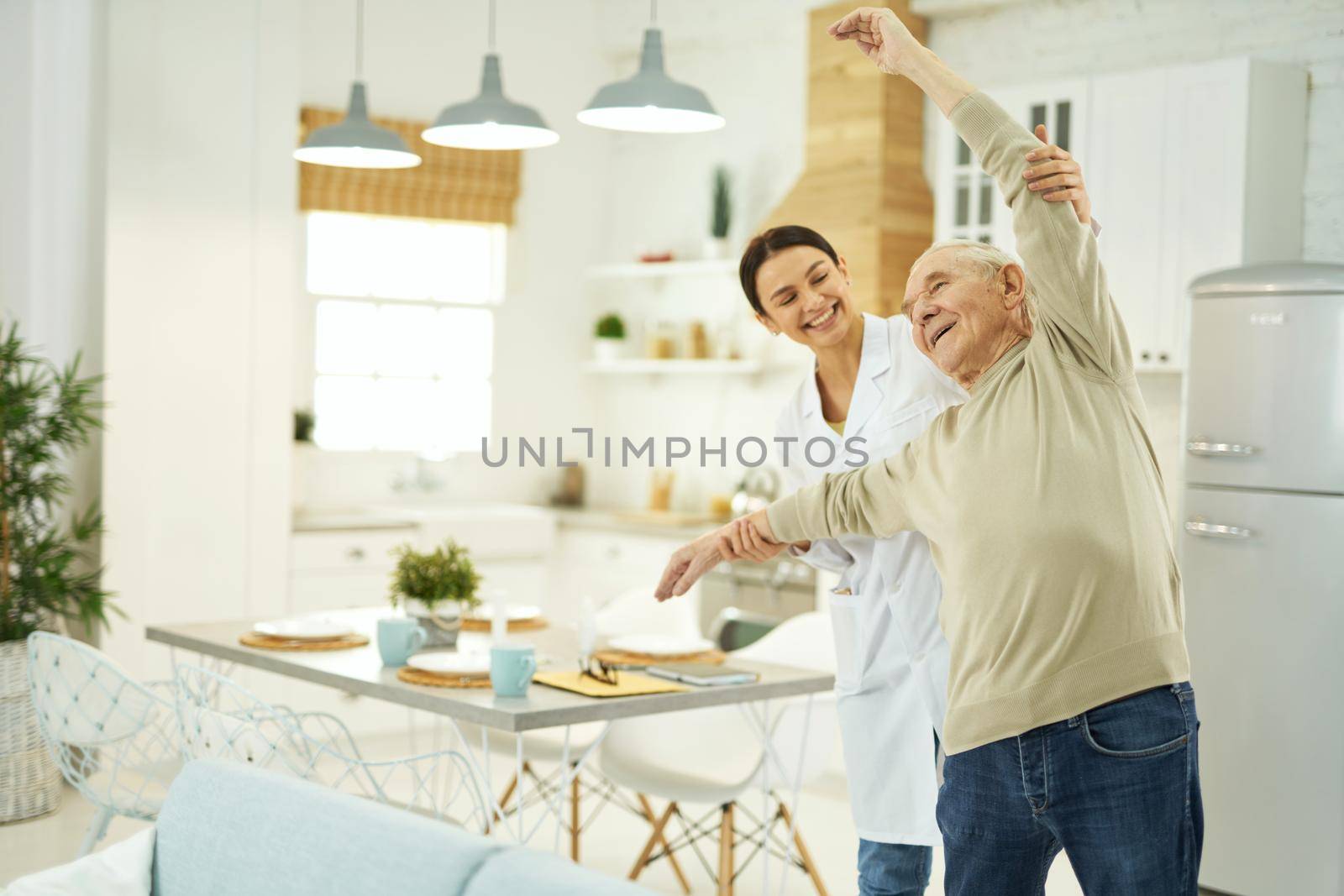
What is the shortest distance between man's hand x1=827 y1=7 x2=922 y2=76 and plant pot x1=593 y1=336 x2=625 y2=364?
4.93 metres

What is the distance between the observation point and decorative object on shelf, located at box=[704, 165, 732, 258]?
6590 mm

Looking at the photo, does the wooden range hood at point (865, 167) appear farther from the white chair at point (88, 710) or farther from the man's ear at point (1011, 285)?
the man's ear at point (1011, 285)

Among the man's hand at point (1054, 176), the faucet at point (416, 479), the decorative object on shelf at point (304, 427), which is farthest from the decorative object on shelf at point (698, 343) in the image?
the man's hand at point (1054, 176)

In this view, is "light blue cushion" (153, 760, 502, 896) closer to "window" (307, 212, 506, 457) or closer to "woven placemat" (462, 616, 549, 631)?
"woven placemat" (462, 616, 549, 631)

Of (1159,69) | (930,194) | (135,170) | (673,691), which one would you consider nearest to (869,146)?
(930,194)

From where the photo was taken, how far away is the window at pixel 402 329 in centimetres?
669

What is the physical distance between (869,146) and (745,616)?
192 centimetres

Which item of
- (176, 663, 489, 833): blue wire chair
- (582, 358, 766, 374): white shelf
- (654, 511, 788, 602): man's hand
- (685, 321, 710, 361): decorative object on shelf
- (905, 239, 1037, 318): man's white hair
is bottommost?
(176, 663, 489, 833): blue wire chair

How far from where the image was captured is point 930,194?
231 inches

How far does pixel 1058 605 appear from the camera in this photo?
5.90 ft

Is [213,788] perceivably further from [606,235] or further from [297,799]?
[606,235]

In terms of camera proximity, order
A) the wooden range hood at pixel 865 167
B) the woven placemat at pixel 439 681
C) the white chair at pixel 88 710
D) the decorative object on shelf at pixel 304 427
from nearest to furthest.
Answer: the woven placemat at pixel 439 681 → the white chair at pixel 88 710 → the wooden range hood at pixel 865 167 → the decorative object on shelf at pixel 304 427

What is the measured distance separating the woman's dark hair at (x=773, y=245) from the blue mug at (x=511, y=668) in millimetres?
901

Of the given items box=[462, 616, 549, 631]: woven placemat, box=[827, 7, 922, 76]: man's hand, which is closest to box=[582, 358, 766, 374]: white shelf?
box=[462, 616, 549, 631]: woven placemat
